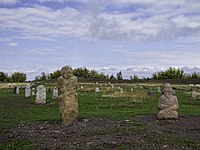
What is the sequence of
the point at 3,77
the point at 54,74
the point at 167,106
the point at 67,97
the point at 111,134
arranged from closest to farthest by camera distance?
the point at 111,134 → the point at 67,97 → the point at 167,106 → the point at 3,77 → the point at 54,74

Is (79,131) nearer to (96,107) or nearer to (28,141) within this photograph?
(28,141)

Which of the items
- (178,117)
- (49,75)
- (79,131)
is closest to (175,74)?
(49,75)

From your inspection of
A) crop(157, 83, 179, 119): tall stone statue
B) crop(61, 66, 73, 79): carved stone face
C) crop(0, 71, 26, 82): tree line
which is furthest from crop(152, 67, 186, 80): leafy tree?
crop(61, 66, 73, 79): carved stone face

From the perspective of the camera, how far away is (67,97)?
16953 millimetres

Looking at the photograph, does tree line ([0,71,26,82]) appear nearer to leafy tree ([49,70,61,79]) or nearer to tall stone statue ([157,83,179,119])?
leafy tree ([49,70,61,79])

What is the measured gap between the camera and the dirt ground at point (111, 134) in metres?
11.9

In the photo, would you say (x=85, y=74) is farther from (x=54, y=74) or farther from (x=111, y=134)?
(x=111, y=134)

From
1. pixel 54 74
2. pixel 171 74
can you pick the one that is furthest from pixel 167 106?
pixel 54 74

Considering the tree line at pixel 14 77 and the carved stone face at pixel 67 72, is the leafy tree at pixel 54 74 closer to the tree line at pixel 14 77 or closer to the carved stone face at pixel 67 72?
the tree line at pixel 14 77

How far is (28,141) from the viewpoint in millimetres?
12664

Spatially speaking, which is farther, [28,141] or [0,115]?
[0,115]

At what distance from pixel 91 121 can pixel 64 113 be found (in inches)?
56.2

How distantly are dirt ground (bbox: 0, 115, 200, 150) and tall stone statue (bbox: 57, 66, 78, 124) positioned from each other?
0.48 meters

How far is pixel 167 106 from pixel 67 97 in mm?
5199
